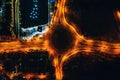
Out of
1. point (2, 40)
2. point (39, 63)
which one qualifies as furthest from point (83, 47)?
point (2, 40)

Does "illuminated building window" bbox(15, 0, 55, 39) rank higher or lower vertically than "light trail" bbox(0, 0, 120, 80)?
higher

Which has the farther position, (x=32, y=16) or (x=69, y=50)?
(x=69, y=50)

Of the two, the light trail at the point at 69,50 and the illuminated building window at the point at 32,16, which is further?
the light trail at the point at 69,50

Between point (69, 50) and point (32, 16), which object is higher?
point (32, 16)

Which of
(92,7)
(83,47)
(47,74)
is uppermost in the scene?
(92,7)

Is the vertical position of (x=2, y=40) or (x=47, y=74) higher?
(x=2, y=40)

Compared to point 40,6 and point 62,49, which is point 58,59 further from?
point 40,6

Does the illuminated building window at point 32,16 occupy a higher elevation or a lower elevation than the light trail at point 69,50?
higher

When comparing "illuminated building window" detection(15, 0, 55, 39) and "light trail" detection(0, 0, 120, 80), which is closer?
"illuminated building window" detection(15, 0, 55, 39)

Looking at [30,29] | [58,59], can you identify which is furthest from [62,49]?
[30,29]
